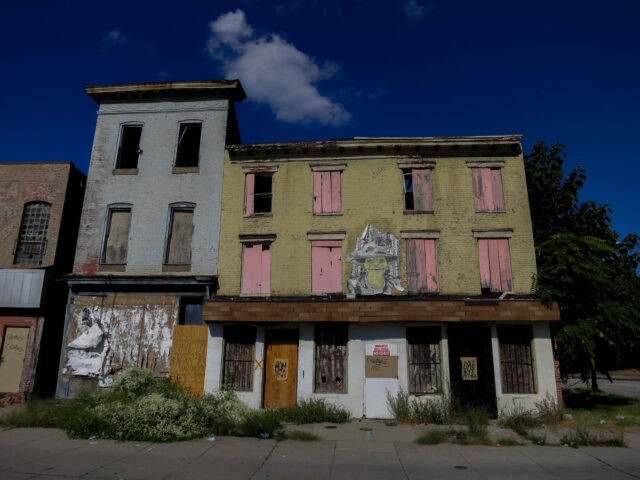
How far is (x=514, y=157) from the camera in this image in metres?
15.7

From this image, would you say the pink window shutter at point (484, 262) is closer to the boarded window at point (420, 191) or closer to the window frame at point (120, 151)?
the boarded window at point (420, 191)

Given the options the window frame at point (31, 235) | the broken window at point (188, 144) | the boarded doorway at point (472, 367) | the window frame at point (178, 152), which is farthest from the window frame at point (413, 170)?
the window frame at point (31, 235)

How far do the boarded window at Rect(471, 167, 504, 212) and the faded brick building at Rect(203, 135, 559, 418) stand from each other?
Answer: 40mm

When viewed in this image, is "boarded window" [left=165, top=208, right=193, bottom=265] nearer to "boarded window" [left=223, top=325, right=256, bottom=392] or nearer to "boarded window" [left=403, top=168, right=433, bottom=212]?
"boarded window" [left=223, top=325, right=256, bottom=392]

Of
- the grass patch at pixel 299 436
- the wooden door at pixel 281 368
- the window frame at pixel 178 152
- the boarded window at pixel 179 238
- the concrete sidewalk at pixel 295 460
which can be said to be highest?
the window frame at pixel 178 152

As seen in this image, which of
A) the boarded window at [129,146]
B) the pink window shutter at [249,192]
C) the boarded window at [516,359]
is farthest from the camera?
the boarded window at [129,146]

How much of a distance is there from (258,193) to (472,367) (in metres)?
9.83

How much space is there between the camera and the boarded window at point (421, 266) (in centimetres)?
1449

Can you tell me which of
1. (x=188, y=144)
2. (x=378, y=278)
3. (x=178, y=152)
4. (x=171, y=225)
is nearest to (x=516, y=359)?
(x=378, y=278)

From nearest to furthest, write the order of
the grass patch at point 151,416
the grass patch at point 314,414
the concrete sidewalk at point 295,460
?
the concrete sidewalk at point 295,460 < the grass patch at point 151,416 < the grass patch at point 314,414

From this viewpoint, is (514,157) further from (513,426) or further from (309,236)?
(513,426)

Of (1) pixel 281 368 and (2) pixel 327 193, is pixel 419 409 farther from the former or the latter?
(2) pixel 327 193

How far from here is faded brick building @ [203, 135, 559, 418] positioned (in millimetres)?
13352

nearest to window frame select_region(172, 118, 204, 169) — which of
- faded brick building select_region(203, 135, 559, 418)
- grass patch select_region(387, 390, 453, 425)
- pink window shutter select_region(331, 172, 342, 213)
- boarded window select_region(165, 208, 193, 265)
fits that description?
faded brick building select_region(203, 135, 559, 418)
